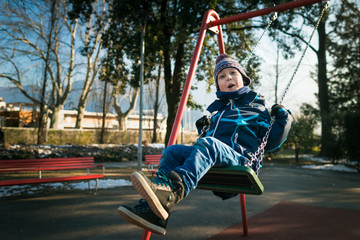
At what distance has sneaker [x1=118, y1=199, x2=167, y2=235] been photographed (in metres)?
1.55

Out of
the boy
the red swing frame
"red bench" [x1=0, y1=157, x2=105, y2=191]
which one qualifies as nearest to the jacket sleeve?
the boy

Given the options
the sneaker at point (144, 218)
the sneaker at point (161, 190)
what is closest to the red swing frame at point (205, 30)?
the sneaker at point (161, 190)

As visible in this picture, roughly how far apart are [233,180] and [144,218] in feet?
2.48

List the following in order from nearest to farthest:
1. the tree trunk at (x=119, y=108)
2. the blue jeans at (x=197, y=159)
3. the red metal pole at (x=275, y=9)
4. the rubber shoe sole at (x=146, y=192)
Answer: the rubber shoe sole at (x=146, y=192), the blue jeans at (x=197, y=159), the red metal pole at (x=275, y=9), the tree trunk at (x=119, y=108)

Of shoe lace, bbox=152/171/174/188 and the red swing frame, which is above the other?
the red swing frame

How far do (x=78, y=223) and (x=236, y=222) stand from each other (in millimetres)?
2354

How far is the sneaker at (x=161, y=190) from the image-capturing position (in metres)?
1.52

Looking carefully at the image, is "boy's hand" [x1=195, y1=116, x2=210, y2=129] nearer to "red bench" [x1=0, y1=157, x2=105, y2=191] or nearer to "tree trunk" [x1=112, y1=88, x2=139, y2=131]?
"red bench" [x1=0, y1=157, x2=105, y2=191]

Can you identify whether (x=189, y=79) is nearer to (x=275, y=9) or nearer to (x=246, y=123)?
(x=246, y=123)

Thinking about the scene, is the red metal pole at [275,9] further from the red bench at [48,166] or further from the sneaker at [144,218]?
the red bench at [48,166]

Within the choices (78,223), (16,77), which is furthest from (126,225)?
(16,77)

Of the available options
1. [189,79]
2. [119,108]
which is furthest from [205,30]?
[119,108]

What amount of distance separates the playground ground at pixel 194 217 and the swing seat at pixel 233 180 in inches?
59.2

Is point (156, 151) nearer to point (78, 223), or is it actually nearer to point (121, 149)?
point (121, 149)
